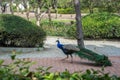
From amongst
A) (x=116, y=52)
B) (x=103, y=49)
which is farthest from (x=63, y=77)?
(x=103, y=49)

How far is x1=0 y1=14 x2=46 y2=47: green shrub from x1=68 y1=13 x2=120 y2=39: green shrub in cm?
410

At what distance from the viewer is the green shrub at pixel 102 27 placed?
56.1 feet

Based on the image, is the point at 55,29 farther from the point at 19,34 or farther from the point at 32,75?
the point at 32,75

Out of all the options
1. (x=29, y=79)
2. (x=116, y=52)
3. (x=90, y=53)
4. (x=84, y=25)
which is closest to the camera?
(x=29, y=79)

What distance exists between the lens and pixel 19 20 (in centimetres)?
1417

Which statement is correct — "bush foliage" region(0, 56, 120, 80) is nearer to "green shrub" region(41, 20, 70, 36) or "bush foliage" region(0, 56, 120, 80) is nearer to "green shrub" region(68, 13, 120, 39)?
"green shrub" region(68, 13, 120, 39)

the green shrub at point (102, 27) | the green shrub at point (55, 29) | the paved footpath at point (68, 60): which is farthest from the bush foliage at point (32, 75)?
the green shrub at point (55, 29)

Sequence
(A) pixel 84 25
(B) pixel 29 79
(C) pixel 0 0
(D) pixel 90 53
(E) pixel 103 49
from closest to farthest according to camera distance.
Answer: (B) pixel 29 79 → (D) pixel 90 53 → (E) pixel 103 49 → (A) pixel 84 25 → (C) pixel 0 0

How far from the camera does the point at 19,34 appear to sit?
43.7 feet

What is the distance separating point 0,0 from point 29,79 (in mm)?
26825

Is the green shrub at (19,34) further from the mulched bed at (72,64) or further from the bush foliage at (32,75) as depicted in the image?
the bush foliage at (32,75)

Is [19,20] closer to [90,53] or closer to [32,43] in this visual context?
[32,43]

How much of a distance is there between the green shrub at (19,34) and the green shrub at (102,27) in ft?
13.4

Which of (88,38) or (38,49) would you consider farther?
(88,38)
